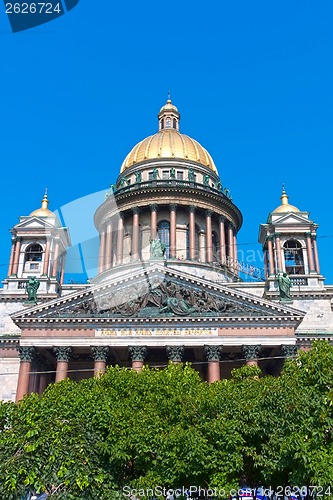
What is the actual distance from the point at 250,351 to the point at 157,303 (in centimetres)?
637

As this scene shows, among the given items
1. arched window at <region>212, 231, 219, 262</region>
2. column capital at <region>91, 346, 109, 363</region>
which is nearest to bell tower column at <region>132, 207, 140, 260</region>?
arched window at <region>212, 231, 219, 262</region>

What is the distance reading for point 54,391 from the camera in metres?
21.1

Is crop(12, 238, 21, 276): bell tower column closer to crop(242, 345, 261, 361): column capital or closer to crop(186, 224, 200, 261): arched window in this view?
crop(186, 224, 200, 261): arched window

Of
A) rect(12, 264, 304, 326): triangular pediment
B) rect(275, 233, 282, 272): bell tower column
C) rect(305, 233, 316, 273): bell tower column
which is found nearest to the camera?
rect(12, 264, 304, 326): triangular pediment

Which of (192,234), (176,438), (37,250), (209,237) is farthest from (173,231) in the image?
(176,438)

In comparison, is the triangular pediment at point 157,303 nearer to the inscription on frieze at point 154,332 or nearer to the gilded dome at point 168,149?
the inscription on frieze at point 154,332

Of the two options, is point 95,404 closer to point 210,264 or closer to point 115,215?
point 210,264

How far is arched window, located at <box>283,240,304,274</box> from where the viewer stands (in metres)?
44.0

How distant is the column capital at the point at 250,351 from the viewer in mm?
32500

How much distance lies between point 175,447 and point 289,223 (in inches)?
1159

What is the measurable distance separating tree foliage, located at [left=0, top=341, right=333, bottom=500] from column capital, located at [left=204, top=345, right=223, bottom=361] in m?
12.3

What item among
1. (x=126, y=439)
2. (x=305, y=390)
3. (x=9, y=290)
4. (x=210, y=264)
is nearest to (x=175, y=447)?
(x=126, y=439)

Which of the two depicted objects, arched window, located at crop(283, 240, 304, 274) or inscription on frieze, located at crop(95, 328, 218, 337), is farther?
arched window, located at crop(283, 240, 304, 274)

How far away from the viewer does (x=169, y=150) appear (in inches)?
2156
